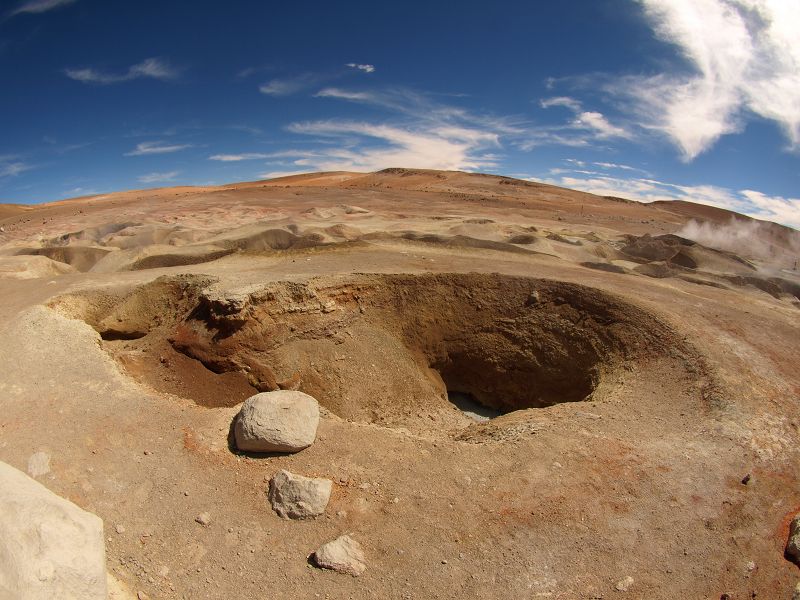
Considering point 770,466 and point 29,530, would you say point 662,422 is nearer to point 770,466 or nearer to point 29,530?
point 770,466

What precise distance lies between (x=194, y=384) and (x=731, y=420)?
8.60 metres

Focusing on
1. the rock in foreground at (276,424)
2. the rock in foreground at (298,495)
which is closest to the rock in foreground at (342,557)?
the rock in foreground at (298,495)

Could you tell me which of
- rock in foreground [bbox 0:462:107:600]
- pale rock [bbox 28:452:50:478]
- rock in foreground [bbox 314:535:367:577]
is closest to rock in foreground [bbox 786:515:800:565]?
rock in foreground [bbox 314:535:367:577]

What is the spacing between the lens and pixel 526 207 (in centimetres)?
3769

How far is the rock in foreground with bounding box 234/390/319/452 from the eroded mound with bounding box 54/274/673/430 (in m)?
2.89

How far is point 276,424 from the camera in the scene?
5.94 metres

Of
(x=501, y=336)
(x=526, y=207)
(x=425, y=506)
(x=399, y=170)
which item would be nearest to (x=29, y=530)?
(x=425, y=506)

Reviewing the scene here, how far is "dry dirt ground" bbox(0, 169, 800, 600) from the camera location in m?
4.61

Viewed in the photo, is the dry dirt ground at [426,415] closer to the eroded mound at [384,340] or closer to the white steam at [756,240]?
Result: the eroded mound at [384,340]

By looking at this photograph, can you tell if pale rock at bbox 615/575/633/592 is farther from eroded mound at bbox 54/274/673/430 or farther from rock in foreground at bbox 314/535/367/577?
eroded mound at bbox 54/274/673/430

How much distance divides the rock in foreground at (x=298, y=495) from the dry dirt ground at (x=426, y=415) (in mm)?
106

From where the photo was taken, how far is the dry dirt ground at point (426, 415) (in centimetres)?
461

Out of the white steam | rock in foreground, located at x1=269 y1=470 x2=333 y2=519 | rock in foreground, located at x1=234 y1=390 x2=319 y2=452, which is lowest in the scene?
rock in foreground, located at x1=269 y1=470 x2=333 y2=519

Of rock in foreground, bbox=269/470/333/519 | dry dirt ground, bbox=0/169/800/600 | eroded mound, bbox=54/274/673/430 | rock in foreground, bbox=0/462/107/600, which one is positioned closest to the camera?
rock in foreground, bbox=0/462/107/600
